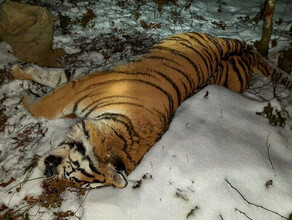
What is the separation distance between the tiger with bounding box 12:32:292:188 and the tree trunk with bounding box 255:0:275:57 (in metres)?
0.63

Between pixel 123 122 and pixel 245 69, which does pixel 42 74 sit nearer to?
pixel 123 122

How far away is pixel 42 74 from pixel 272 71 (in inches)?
133

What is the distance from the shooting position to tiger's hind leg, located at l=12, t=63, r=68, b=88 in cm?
344

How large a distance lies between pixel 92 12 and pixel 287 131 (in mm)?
3908

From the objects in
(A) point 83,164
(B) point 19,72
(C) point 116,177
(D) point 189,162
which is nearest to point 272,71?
(D) point 189,162

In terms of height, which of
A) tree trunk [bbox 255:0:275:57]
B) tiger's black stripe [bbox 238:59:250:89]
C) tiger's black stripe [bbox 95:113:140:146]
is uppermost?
tree trunk [bbox 255:0:275:57]

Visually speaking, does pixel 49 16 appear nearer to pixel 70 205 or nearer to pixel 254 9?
pixel 70 205

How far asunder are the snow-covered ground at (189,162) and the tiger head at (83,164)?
0.88 ft

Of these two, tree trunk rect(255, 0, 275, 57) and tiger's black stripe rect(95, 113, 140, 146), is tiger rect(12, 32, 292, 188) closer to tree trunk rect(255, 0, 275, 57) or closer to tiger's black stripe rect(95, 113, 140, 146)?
tiger's black stripe rect(95, 113, 140, 146)

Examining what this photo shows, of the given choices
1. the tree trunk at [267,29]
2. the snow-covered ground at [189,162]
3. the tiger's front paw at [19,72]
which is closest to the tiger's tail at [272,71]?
the snow-covered ground at [189,162]

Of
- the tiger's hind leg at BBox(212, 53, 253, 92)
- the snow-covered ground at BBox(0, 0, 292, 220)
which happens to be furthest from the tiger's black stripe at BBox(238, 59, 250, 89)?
the snow-covered ground at BBox(0, 0, 292, 220)

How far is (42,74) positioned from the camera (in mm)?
3445

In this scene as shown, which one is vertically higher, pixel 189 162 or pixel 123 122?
pixel 123 122

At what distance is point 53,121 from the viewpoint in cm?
339
